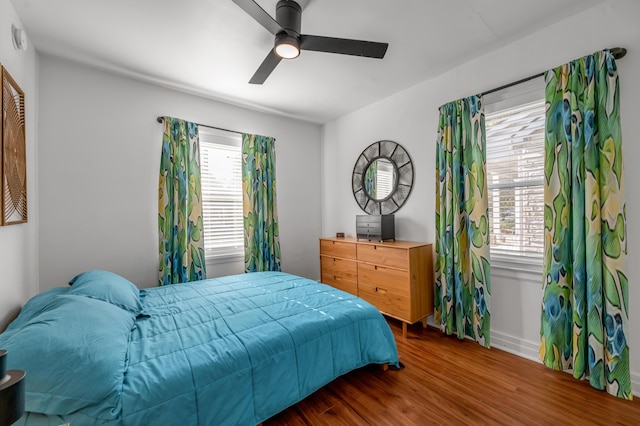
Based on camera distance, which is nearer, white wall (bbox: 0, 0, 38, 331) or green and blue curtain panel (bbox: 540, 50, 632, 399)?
white wall (bbox: 0, 0, 38, 331)

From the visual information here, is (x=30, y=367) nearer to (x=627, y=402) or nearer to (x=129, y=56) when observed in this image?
(x=129, y=56)

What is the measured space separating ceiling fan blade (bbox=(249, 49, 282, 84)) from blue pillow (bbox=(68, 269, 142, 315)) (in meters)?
1.97

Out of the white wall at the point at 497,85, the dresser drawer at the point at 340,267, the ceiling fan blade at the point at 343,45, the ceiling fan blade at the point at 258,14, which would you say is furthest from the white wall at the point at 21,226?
the white wall at the point at 497,85

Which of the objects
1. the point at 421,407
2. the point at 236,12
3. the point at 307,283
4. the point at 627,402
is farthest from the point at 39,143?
the point at 627,402

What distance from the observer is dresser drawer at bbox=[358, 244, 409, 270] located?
2709 mm

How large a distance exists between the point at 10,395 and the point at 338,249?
295 centimetres

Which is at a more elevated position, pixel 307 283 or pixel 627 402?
pixel 307 283

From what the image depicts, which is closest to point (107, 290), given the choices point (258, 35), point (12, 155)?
point (12, 155)

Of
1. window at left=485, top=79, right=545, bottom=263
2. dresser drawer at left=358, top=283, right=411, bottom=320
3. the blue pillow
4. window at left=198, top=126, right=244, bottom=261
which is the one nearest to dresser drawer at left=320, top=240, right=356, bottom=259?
dresser drawer at left=358, top=283, right=411, bottom=320

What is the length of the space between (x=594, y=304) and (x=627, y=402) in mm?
614

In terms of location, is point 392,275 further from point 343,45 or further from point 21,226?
point 21,226

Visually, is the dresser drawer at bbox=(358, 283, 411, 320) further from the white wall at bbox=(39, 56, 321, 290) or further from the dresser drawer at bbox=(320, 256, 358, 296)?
the white wall at bbox=(39, 56, 321, 290)

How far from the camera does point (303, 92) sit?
329 cm

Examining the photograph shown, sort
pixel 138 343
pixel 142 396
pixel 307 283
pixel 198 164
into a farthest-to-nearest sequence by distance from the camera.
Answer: pixel 198 164
pixel 307 283
pixel 138 343
pixel 142 396
